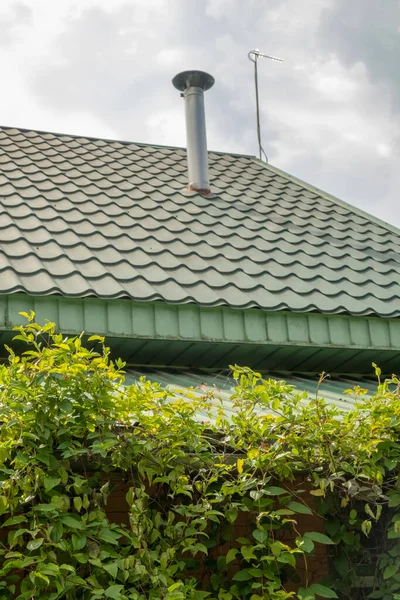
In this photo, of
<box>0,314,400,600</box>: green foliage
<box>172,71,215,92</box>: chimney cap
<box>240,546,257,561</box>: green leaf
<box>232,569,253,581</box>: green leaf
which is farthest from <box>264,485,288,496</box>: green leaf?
<box>172,71,215,92</box>: chimney cap

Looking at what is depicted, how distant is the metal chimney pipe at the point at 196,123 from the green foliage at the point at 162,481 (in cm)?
538

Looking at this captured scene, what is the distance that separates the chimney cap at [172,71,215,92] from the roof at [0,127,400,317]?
0.98 m

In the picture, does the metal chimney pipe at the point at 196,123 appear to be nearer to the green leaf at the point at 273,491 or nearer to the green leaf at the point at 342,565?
the green leaf at the point at 342,565

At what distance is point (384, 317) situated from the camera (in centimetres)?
759

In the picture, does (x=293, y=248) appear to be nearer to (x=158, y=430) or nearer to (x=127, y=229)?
(x=127, y=229)

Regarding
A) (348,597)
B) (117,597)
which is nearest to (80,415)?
(117,597)

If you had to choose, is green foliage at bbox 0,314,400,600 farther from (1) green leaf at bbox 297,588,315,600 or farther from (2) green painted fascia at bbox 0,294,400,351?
(2) green painted fascia at bbox 0,294,400,351

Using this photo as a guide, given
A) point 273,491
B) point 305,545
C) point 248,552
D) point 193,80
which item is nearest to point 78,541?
point 248,552

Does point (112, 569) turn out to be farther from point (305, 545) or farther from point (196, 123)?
point (196, 123)

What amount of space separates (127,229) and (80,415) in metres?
4.23

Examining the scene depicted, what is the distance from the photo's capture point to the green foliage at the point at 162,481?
3988mm

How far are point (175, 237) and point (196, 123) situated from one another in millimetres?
2471

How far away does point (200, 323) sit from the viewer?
276 inches

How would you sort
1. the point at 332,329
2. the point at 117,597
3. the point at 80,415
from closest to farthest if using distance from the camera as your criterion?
the point at 117,597, the point at 80,415, the point at 332,329
